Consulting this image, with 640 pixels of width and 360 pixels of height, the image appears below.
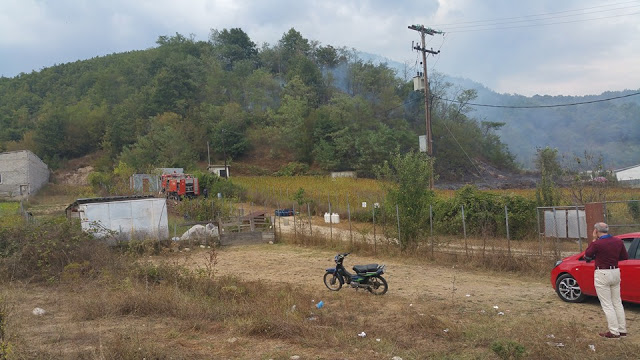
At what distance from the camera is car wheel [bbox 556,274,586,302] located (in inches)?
357

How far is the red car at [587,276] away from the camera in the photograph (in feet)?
26.7

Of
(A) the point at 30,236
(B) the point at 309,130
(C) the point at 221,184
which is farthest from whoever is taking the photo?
(B) the point at 309,130

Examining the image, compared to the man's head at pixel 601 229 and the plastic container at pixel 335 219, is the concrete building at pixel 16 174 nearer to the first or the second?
the plastic container at pixel 335 219

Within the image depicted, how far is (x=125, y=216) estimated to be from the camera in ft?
67.7

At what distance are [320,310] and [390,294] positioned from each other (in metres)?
2.49

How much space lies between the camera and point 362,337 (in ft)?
22.8

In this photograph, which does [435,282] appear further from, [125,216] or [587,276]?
[125,216]

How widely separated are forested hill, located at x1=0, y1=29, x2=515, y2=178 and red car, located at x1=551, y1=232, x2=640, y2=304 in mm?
44517

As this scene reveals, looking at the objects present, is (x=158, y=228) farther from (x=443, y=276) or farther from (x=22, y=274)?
(x=443, y=276)

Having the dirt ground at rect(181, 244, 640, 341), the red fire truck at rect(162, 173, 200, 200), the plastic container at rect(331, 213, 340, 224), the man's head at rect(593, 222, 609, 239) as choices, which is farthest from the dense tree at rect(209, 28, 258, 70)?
→ the man's head at rect(593, 222, 609, 239)

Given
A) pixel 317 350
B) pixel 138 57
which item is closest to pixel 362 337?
pixel 317 350

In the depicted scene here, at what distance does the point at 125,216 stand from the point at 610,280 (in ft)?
61.8

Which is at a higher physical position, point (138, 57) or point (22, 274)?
point (138, 57)

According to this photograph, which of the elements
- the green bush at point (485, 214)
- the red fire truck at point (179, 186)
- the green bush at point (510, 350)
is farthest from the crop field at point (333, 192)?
the green bush at point (510, 350)
